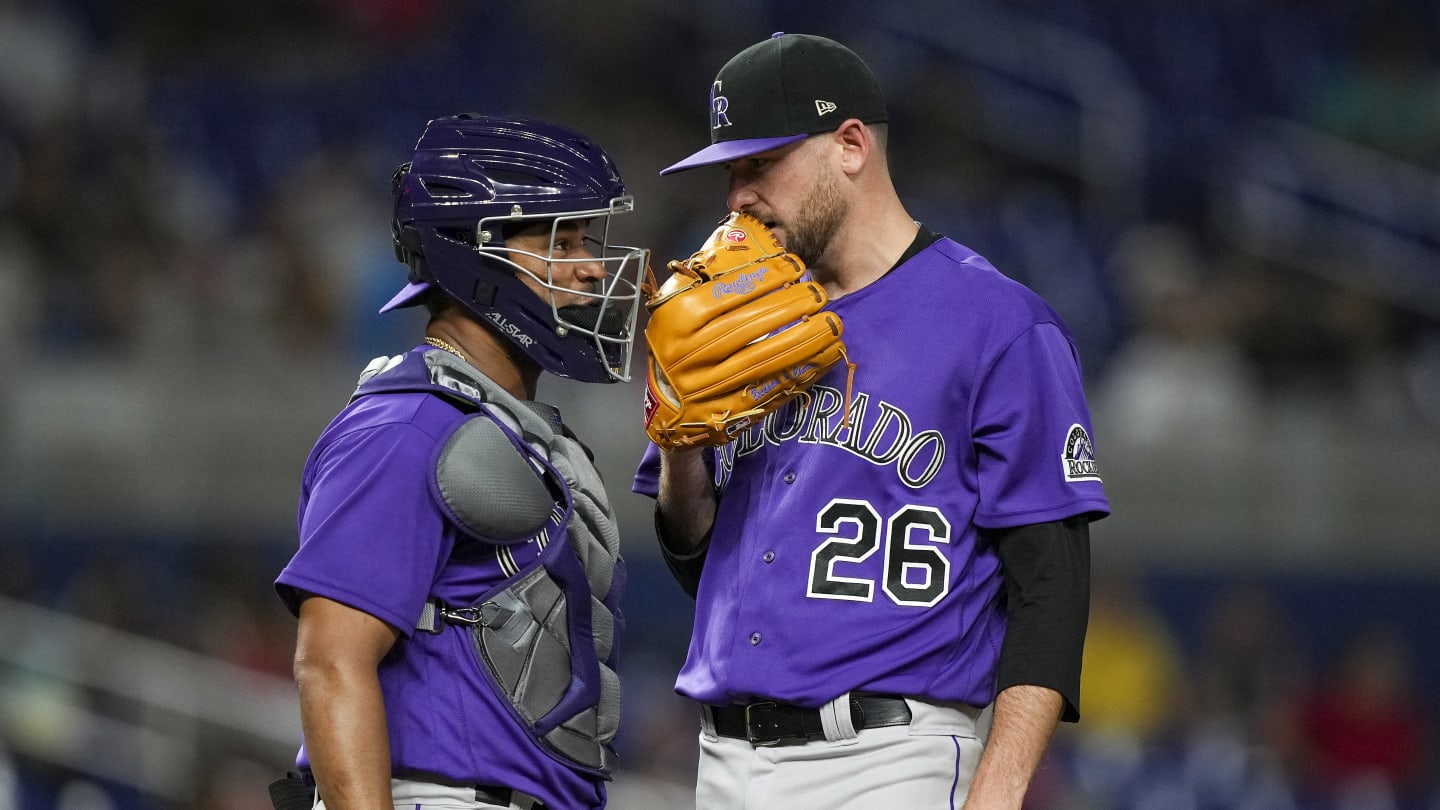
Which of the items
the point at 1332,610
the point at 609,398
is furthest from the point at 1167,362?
the point at 609,398

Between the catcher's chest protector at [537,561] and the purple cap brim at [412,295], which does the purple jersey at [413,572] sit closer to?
the catcher's chest protector at [537,561]

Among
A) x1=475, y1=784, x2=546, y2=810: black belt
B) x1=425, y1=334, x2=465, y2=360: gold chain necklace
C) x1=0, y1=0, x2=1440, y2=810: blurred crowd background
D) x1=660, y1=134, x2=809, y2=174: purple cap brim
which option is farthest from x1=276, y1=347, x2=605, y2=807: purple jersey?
x1=0, y1=0, x2=1440, y2=810: blurred crowd background

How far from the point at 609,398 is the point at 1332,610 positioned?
3.26 m

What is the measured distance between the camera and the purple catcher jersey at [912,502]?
2.92 m

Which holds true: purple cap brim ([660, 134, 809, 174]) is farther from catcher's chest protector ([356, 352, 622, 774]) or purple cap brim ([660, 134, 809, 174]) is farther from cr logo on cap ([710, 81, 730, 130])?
catcher's chest protector ([356, 352, 622, 774])

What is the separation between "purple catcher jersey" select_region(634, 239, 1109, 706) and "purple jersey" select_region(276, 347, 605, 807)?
40 cm

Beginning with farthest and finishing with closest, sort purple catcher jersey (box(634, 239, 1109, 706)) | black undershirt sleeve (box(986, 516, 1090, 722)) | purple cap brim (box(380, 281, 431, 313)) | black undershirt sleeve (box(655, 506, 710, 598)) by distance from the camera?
black undershirt sleeve (box(655, 506, 710, 598)), purple cap brim (box(380, 281, 431, 313)), purple catcher jersey (box(634, 239, 1109, 706)), black undershirt sleeve (box(986, 516, 1090, 722))

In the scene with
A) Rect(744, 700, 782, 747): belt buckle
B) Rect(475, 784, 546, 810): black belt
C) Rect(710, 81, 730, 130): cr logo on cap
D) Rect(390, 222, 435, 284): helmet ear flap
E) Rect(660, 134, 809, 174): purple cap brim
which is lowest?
Rect(475, 784, 546, 810): black belt

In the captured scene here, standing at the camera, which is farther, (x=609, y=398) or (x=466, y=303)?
(x=609, y=398)

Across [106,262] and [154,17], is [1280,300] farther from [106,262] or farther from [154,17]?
[154,17]

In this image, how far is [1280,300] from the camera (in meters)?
8.18

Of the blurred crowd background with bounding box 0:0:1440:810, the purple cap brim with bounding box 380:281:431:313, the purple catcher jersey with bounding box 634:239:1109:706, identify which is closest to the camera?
the purple catcher jersey with bounding box 634:239:1109:706

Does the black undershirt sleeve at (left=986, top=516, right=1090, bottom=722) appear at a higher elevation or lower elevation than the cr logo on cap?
lower

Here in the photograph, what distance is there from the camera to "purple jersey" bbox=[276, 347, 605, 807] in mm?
2697
